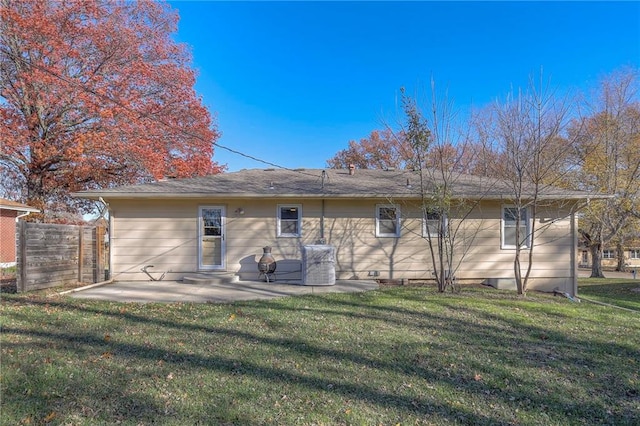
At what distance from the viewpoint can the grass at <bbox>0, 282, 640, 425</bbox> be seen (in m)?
2.95

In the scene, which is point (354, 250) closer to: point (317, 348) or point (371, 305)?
point (371, 305)

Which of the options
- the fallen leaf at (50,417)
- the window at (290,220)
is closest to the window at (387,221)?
the window at (290,220)

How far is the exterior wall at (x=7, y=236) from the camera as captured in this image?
54.5ft

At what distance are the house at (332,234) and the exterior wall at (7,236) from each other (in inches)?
437

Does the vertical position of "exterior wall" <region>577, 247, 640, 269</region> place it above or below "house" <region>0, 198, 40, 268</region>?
below

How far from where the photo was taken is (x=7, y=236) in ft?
56.5

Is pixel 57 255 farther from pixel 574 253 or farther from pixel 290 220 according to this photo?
pixel 574 253

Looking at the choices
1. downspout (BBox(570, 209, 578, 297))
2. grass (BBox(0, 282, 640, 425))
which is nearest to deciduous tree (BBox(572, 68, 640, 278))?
downspout (BBox(570, 209, 578, 297))

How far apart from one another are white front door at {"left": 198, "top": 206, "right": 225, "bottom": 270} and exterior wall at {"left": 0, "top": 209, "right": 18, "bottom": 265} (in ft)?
41.3

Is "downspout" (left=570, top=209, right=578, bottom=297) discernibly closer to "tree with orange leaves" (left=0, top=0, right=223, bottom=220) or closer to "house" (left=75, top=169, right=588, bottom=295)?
"house" (left=75, top=169, right=588, bottom=295)

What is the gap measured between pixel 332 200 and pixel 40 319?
6510 millimetres

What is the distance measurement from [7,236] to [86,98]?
8807 millimetres

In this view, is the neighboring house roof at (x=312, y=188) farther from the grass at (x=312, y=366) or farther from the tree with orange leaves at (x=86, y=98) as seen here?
the grass at (x=312, y=366)

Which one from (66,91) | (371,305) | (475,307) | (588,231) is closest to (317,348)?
(371,305)
